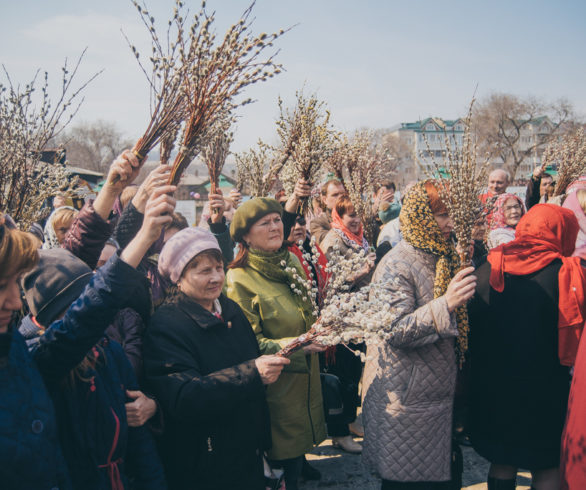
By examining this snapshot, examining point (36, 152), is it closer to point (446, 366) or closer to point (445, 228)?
point (445, 228)

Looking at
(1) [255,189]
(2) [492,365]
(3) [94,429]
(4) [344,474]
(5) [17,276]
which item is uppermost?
(1) [255,189]

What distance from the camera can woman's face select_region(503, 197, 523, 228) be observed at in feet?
17.6

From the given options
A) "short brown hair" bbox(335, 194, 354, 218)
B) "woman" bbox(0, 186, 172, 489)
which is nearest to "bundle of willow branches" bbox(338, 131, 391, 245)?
"short brown hair" bbox(335, 194, 354, 218)

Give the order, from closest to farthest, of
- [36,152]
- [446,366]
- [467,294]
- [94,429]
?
[94,429] → [36,152] → [467,294] → [446,366]

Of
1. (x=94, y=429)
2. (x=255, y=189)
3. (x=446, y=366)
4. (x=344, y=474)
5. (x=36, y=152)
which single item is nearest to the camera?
(x=94, y=429)

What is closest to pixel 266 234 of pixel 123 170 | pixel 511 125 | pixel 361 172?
pixel 123 170

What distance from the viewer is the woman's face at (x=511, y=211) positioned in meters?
5.37

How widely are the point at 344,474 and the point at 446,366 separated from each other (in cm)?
185

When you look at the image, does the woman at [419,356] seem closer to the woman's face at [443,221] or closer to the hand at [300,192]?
the woman's face at [443,221]

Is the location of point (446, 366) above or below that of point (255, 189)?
below

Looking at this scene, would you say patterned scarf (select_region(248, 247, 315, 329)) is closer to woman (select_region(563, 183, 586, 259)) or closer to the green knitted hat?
the green knitted hat

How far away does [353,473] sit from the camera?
4.09 metres

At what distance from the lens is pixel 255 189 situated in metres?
4.67

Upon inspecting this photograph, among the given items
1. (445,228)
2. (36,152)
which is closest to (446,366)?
(445,228)
